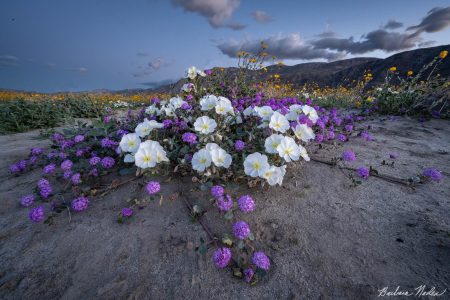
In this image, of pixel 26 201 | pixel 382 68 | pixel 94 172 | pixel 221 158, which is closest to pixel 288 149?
pixel 221 158

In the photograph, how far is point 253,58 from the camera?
511 cm

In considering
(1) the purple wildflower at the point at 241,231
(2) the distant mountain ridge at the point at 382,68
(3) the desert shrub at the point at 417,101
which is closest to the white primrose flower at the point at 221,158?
(1) the purple wildflower at the point at 241,231

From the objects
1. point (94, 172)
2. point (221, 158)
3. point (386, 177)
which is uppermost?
point (221, 158)

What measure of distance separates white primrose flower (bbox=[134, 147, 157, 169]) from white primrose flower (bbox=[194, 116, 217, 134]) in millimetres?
459

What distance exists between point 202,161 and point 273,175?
1.89 feet

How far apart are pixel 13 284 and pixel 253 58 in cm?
497

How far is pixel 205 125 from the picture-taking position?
87.0 inches

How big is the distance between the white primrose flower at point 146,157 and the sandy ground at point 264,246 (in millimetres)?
334

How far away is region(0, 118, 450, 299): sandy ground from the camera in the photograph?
133 cm

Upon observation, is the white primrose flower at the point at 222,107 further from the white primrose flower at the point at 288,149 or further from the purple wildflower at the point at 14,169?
the purple wildflower at the point at 14,169

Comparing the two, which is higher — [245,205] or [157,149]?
[157,149]

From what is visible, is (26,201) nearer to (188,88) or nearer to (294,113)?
(188,88)

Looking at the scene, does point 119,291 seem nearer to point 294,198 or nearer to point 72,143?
point 294,198

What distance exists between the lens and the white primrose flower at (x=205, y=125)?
86.1 inches
